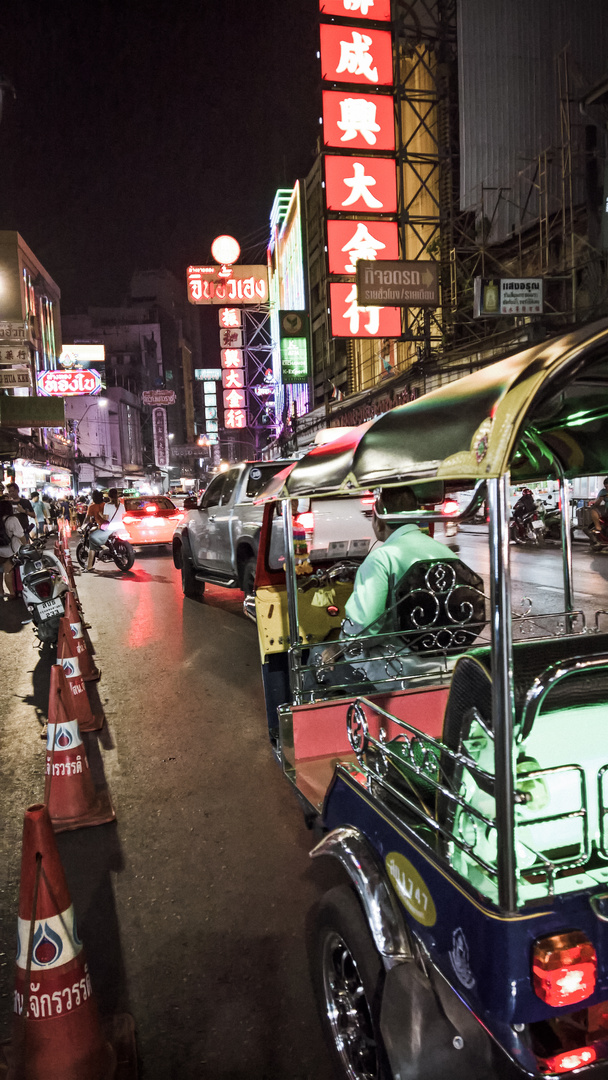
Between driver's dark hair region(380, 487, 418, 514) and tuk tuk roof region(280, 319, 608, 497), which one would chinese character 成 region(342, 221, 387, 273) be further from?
tuk tuk roof region(280, 319, 608, 497)

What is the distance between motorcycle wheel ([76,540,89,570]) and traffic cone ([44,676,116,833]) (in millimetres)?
13267

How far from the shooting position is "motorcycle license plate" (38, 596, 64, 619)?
8414mm

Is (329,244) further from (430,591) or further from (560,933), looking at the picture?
(560,933)

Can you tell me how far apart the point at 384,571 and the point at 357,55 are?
653 inches

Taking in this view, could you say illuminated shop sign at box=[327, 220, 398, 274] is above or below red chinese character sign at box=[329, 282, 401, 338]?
above

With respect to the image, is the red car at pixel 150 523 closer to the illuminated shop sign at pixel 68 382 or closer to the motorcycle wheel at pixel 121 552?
the motorcycle wheel at pixel 121 552

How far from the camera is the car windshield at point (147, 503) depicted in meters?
18.9

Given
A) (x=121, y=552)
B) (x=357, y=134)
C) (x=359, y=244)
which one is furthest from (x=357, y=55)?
(x=121, y=552)

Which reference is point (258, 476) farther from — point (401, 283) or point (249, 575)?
point (401, 283)

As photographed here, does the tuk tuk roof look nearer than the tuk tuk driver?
Yes

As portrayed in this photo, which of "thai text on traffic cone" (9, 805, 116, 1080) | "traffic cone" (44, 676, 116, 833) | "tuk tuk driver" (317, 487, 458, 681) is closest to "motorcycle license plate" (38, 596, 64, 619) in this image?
"traffic cone" (44, 676, 116, 833)

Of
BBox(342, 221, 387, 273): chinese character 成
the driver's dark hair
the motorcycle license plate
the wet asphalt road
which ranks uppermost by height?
BBox(342, 221, 387, 273): chinese character 成

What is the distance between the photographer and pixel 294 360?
29094mm

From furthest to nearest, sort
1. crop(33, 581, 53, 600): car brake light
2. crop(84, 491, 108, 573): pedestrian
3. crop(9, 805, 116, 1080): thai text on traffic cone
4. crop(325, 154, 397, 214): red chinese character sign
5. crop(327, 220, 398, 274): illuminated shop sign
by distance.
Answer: crop(327, 220, 398, 274): illuminated shop sign
crop(325, 154, 397, 214): red chinese character sign
crop(84, 491, 108, 573): pedestrian
crop(33, 581, 53, 600): car brake light
crop(9, 805, 116, 1080): thai text on traffic cone
